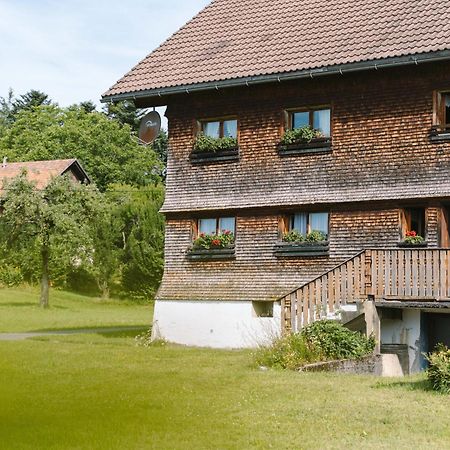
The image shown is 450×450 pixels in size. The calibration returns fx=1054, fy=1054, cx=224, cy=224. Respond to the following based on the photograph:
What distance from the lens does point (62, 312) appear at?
46.1 m

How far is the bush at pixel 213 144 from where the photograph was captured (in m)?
27.9

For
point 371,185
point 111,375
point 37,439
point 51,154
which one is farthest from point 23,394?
point 51,154

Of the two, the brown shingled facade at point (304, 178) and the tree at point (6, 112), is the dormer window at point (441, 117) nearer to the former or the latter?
the brown shingled facade at point (304, 178)

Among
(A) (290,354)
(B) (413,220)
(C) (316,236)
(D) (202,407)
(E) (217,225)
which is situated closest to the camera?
(D) (202,407)

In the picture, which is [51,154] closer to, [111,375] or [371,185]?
[371,185]

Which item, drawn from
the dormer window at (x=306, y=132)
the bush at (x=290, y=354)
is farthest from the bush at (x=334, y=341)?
the dormer window at (x=306, y=132)

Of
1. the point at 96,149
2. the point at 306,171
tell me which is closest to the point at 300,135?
the point at 306,171

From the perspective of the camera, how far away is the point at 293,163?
26.8 meters

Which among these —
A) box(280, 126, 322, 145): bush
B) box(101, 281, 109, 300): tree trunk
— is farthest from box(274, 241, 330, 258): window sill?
box(101, 281, 109, 300): tree trunk

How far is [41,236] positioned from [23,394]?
1374 inches

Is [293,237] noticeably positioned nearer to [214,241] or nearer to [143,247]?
[214,241]

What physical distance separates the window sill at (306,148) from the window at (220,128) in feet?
5.62

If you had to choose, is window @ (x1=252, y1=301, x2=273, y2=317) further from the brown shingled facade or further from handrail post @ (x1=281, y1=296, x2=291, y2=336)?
handrail post @ (x1=281, y1=296, x2=291, y2=336)

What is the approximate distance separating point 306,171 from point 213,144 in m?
2.93
